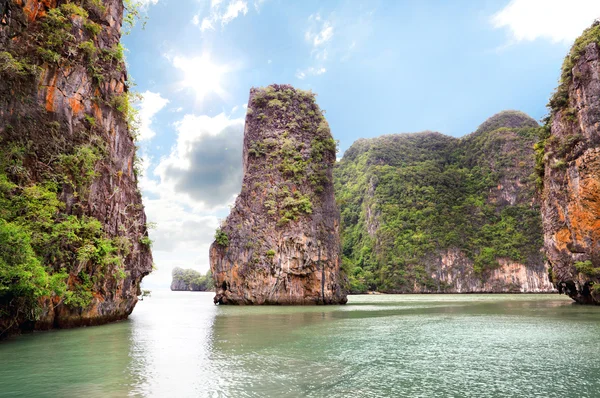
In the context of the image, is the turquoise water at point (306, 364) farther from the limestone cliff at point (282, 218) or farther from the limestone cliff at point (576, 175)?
the limestone cliff at point (282, 218)

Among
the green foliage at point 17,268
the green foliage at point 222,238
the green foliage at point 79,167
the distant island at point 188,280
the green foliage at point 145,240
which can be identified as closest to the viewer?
the green foliage at point 17,268

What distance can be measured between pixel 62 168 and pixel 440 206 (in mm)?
88068

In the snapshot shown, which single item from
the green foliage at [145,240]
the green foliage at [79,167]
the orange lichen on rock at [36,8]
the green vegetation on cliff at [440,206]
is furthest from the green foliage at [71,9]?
the green vegetation on cliff at [440,206]

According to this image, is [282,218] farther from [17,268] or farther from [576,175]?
[17,268]

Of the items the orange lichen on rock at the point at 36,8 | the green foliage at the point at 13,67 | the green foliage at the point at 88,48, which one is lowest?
the green foliage at the point at 13,67

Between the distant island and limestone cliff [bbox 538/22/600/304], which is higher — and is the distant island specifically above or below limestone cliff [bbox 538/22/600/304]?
below

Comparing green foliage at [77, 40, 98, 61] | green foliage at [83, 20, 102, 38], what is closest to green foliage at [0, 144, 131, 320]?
green foliage at [77, 40, 98, 61]

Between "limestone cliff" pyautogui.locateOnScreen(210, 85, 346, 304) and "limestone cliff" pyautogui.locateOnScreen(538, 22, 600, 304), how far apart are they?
17.2m

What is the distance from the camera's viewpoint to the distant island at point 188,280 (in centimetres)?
11980

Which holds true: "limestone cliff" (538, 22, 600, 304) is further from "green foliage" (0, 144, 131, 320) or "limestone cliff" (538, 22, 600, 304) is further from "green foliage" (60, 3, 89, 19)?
"green foliage" (60, 3, 89, 19)

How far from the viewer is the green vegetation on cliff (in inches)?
3147

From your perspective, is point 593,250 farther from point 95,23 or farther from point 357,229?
point 357,229

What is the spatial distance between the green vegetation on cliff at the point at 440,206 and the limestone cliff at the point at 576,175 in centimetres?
4703

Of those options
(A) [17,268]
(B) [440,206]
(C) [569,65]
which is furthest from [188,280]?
(A) [17,268]
